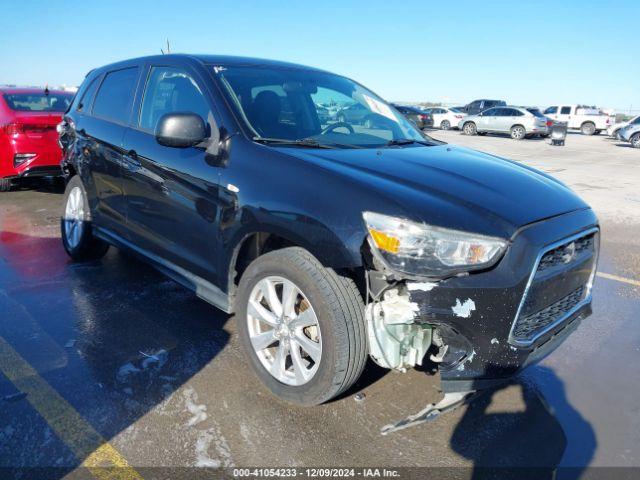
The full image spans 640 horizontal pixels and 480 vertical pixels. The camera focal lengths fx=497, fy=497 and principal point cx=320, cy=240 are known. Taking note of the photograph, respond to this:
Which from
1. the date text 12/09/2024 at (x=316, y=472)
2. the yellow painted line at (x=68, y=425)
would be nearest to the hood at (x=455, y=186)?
the date text 12/09/2024 at (x=316, y=472)

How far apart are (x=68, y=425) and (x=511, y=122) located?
89.2 feet

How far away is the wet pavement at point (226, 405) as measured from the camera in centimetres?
239

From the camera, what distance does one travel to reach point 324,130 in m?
3.36

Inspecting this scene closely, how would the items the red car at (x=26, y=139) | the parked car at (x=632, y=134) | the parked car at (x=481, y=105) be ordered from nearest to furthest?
the red car at (x=26, y=139)
the parked car at (x=632, y=134)
the parked car at (x=481, y=105)

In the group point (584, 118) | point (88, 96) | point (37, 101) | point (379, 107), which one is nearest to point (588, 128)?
point (584, 118)

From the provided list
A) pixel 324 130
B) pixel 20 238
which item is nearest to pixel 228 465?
pixel 324 130

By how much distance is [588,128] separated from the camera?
3170 centimetres

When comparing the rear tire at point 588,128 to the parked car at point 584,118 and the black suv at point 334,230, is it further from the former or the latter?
the black suv at point 334,230

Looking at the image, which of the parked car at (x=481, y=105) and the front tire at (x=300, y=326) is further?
the parked car at (x=481, y=105)

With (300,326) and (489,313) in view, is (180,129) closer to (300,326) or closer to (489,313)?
(300,326)

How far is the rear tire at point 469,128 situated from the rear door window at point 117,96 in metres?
26.3

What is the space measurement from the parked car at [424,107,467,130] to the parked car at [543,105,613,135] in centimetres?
636

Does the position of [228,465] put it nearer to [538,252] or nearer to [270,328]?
[270,328]

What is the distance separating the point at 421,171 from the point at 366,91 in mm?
1775
